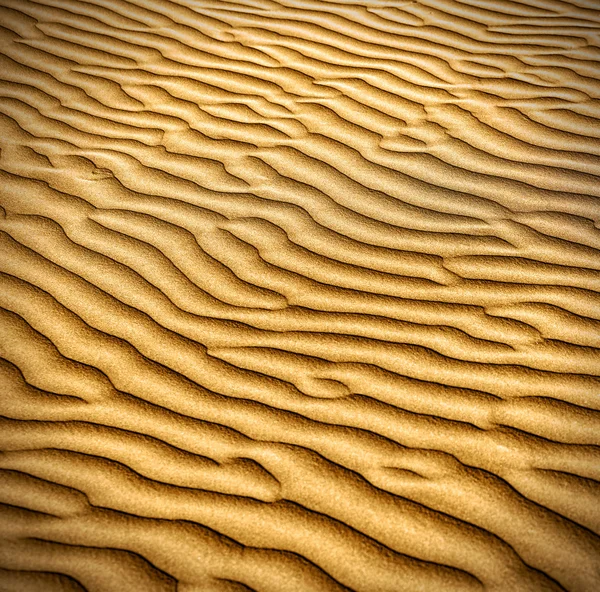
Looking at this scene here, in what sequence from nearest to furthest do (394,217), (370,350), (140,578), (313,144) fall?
(140,578)
(370,350)
(394,217)
(313,144)

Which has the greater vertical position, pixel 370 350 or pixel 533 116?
pixel 533 116

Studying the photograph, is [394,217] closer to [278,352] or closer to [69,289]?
[278,352]

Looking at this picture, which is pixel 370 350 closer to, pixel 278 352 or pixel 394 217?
pixel 278 352

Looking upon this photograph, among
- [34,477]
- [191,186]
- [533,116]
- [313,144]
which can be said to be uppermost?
[533,116]

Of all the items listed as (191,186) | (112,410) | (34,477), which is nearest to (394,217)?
(191,186)

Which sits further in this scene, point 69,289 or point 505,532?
point 69,289

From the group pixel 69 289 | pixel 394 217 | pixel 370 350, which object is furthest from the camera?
pixel 394 217
